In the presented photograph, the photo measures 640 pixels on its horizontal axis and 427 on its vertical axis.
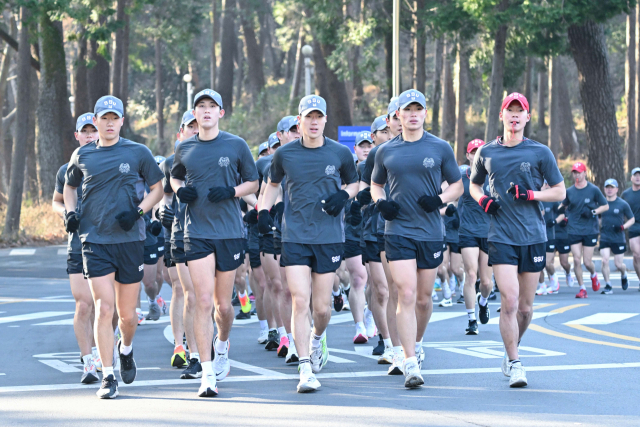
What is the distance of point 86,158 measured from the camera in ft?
26.1

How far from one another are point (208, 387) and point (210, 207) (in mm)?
1490

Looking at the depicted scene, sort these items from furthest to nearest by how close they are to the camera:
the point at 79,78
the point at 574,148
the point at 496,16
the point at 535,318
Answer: the point at 574,148 → the point at 79,78 → the point at 496,16 → the point at 535,318

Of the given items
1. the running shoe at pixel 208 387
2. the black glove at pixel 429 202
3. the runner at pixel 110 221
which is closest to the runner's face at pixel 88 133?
the runner at pixel 110 221

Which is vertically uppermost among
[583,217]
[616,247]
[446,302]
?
[583,217]

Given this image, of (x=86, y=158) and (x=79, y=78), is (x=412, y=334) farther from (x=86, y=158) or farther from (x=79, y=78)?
(x=79, y=78)

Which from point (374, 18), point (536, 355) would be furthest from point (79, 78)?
point (536, 355)

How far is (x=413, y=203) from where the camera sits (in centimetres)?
828

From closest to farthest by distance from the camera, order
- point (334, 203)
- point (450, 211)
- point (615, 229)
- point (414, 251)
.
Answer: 1. point (334, 203)
2. point (414, 251)
3. point (450, 211)
4. point (615, 229)

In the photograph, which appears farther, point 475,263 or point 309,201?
point 475,263

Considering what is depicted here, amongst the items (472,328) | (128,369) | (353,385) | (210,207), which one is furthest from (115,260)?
A: (472,328)

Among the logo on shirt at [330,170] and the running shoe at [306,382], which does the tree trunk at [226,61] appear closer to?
the logo on shirt at [330,170]

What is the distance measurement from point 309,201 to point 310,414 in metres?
2.00

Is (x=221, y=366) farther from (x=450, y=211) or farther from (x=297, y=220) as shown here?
(x=450, y=211)

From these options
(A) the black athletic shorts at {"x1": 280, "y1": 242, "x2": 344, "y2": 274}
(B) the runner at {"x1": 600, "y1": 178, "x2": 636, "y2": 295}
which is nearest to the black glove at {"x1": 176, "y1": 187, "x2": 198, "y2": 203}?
(A) the black athletic shorts at {"x1": 280, "y1": 242, "x2": 344, "y2": 274}
